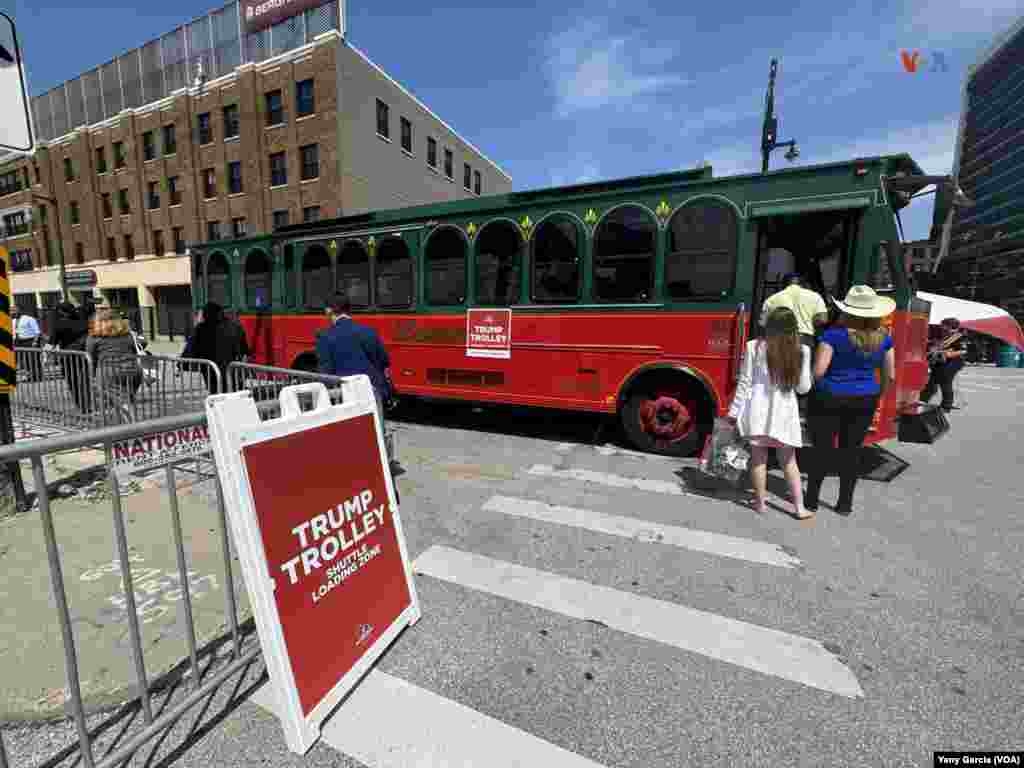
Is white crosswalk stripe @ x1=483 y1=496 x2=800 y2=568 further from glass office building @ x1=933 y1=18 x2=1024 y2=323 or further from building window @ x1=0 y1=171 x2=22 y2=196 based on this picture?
glass office building @ x1=933 y1=18 x2=1024 y2=323

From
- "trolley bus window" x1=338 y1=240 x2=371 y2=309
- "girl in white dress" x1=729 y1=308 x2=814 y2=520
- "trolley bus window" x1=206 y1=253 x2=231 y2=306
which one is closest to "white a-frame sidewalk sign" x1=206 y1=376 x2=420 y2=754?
"girl in white dress" x1=729 y1=308 x2=814 y2=520

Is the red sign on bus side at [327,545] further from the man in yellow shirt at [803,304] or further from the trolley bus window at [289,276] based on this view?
the trolley bus window at [289,276]

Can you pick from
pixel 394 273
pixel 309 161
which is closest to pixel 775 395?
pixel 394 273

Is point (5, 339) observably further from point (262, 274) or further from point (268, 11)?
point (268, 11)

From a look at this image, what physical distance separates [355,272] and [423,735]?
23.7 ft

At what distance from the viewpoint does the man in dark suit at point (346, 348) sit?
4.59 meters

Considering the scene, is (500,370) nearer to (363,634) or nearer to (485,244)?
(485,244)

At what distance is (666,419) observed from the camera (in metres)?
5.99

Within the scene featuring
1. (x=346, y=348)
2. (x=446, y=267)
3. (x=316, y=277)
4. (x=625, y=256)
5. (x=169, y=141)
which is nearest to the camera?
(x=346, y=348)

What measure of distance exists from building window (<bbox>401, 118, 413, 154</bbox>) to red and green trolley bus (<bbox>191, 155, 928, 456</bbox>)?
22.1m

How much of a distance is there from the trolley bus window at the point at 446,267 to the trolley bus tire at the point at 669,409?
2975mm

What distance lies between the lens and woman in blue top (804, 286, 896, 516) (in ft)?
12.9

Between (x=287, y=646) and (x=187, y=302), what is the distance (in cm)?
3227

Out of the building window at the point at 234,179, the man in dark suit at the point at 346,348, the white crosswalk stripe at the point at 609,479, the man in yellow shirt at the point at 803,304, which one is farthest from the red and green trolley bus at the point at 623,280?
the building window at the point at 234,179
